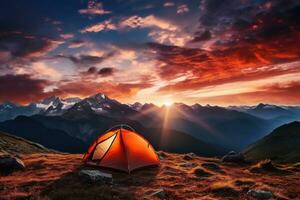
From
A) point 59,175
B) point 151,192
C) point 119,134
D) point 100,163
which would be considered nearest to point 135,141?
point 119,134

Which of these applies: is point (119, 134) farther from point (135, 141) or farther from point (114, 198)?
point (114, 198)

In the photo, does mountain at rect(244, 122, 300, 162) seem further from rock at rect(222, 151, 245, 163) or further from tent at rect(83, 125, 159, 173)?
tent at rect(83, 125, 159, 173)

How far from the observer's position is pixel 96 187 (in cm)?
1986

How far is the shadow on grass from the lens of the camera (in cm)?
1795

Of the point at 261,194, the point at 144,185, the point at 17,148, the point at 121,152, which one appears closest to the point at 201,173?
the point at 144,185

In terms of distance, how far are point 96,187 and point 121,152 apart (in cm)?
735

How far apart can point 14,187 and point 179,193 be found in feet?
36.0

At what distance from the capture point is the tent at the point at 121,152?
26.5 m

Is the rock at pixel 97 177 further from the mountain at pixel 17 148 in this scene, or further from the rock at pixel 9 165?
the mountain at pixel 17 148

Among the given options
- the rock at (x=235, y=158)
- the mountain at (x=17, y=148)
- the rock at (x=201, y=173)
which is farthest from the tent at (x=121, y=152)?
the mountain at (x=17, y=148)

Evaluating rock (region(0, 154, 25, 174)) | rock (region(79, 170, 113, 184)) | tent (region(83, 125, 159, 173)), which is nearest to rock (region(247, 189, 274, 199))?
rock (region(79, 170, 113, 184))

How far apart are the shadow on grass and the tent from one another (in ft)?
4.14

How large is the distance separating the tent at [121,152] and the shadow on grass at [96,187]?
49.6 inches

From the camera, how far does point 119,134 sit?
29047 mm
